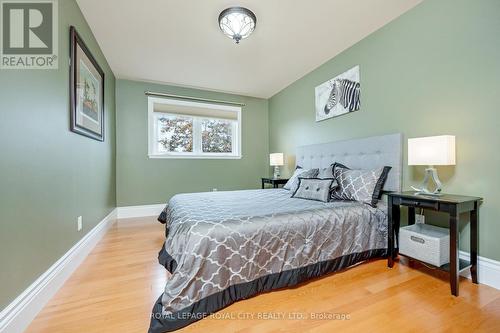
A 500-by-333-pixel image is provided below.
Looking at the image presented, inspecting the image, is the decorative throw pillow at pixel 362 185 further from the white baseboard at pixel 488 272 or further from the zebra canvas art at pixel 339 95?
the zebra canvas art at pixel 339 95

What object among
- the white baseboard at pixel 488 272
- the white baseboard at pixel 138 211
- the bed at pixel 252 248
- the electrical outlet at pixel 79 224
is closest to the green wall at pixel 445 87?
the white baseboard at pixel 488 272

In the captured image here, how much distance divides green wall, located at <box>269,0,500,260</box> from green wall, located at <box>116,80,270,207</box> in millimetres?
2361

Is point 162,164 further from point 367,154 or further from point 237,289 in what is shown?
point 367,154

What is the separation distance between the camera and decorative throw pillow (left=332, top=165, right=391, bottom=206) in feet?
6.88

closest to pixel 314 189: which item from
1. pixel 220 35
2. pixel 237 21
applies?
pixel 237 21

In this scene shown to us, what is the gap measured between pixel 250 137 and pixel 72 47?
336 centimetres

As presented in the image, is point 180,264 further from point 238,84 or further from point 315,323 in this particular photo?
point 238,84

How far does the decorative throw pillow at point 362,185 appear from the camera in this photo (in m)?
2.10

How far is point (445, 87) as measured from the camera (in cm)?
189

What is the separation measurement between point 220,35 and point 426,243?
9.64 ft


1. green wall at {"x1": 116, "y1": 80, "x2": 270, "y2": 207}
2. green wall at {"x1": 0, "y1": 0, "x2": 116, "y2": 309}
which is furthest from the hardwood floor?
green wall at {"x1": 116, "y1": 80, "x2": 270, "y2": 207}

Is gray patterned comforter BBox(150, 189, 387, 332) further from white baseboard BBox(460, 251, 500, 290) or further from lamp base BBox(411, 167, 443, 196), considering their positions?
white baseboard BBox(460, 251, 500, 290)

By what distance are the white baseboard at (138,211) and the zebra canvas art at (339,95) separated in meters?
3.34

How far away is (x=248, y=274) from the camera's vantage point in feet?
4.79
